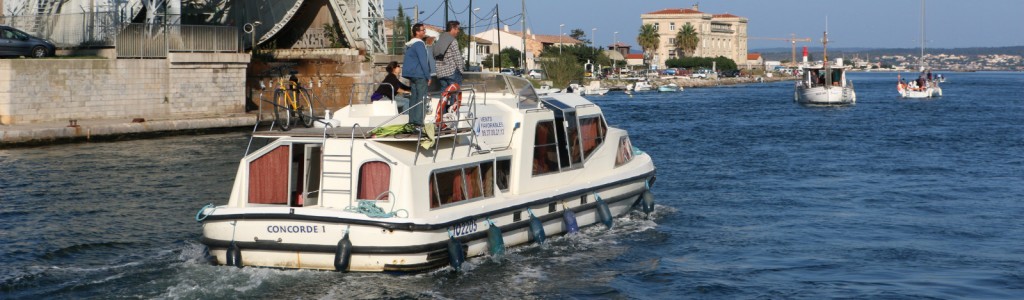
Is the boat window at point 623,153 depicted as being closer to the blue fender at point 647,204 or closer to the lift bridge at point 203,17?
the blue fender at point 647,204

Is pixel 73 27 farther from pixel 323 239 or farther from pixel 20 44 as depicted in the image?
pixel 323 239

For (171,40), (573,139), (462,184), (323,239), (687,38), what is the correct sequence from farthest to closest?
(687,38) < (171,40) < (573,139) < (462,184) < (323,239)

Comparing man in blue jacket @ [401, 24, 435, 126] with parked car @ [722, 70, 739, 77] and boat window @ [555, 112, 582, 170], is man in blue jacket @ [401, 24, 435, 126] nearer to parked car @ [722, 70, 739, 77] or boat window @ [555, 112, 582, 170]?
boat window @ [555, 112, 582, 170]

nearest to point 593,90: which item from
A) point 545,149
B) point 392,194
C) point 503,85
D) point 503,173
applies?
point 503,85

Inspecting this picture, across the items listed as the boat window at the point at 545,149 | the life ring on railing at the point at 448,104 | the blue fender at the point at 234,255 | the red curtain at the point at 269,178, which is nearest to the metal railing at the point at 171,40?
the boat window at the point at 545,149

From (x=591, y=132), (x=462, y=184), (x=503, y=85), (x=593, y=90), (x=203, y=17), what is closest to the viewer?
(x=462, y=184)

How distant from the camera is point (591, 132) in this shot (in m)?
19.0

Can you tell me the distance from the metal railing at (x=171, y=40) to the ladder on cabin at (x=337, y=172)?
2379cm

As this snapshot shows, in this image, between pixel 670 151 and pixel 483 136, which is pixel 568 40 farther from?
pixel 483 136

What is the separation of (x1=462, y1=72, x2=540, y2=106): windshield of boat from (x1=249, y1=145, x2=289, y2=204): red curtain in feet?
12.0

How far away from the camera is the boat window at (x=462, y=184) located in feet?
48.9

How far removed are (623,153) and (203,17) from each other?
3394cm

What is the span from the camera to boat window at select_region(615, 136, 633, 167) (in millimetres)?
19619

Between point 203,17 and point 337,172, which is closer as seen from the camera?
point 337,172
